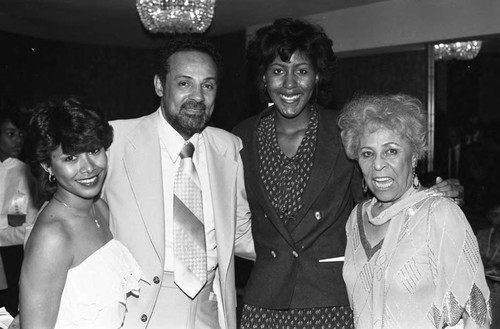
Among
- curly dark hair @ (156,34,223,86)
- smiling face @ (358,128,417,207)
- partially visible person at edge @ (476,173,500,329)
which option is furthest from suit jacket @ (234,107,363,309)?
partially visible person at edge @ (476,173,500,329)

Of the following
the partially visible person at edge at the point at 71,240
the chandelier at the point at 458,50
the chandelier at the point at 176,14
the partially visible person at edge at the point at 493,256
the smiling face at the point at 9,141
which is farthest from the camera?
the chandelier at the point at 458,50

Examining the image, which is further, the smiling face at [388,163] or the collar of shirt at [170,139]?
the collar of shirt at [170,139]

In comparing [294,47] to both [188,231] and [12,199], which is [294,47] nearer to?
[188,231]

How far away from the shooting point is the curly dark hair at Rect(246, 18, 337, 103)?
304 centimetres

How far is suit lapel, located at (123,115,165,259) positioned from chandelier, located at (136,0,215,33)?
3.55m

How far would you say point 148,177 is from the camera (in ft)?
8.96

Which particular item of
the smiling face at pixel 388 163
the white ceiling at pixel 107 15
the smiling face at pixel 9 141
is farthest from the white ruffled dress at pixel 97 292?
the white ceiling at pixel 107 15

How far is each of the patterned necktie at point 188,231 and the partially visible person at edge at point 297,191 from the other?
32cm

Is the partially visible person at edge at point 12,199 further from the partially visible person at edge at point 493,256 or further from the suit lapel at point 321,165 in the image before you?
the partially visible person at edge at point 493,256

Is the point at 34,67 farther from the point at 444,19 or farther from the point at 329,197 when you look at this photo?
the point at 329,197


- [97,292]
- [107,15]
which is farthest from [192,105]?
[107,15]

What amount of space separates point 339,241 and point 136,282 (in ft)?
3.08

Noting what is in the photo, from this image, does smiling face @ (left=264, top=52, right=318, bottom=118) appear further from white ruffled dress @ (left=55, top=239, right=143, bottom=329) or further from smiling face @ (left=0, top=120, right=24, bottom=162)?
smiling face @ (left=0, top=120, right=24, bottom=162)

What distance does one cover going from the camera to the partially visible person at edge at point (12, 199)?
4.91 metres
